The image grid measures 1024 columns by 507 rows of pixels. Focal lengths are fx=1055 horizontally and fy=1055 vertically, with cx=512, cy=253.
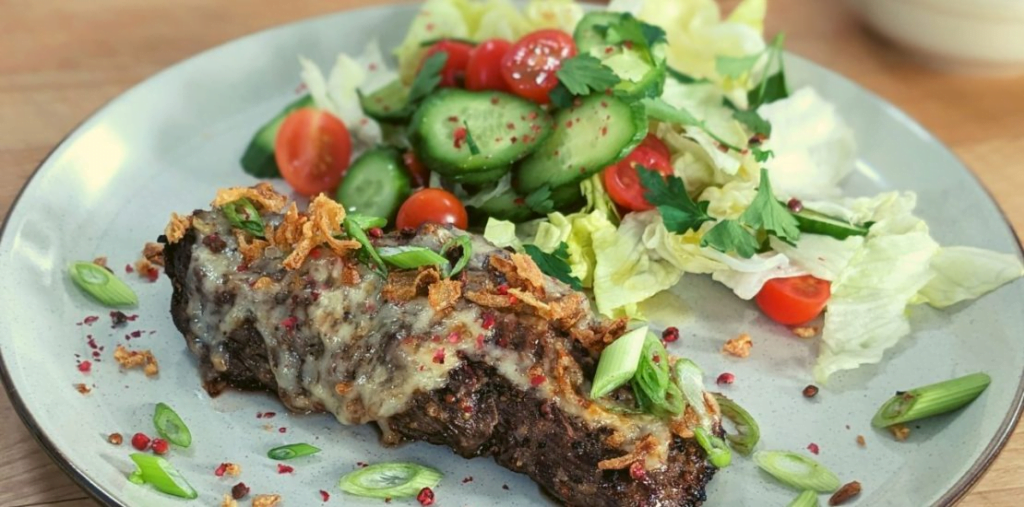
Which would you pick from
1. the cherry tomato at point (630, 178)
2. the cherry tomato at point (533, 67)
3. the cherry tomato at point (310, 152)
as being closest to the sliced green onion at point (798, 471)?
the cherry tomato at point (630, 178)

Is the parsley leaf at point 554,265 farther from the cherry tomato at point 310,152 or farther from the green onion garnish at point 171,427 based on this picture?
the green onion garnish at point 171,427

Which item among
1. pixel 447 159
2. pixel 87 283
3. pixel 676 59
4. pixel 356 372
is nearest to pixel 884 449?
pixel 356 372

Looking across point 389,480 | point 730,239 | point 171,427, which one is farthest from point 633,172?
point 171,427

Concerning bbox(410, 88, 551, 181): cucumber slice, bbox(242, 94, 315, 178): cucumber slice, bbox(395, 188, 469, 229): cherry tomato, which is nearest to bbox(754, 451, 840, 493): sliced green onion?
bbox(395, 188, 469, 229): cherry tomato

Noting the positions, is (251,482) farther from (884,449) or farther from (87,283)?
(884,449)

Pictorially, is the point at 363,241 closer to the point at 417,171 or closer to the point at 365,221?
the point at 365,221

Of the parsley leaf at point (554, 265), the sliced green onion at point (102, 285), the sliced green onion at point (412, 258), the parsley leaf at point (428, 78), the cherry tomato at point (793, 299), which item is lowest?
the cherry tomato at point (793, 299)
